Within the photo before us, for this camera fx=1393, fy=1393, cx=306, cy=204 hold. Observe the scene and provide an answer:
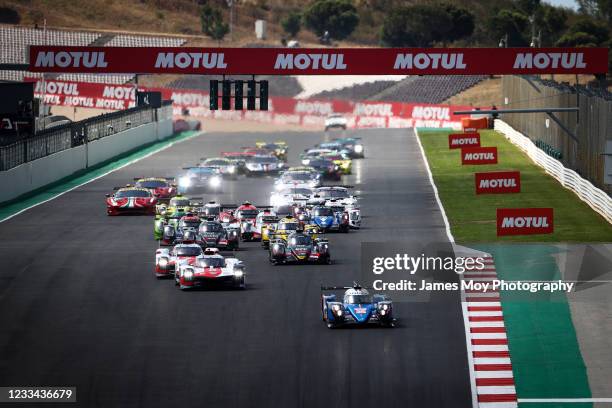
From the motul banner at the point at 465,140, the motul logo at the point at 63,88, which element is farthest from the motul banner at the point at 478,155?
the motul logo at the point at 63,88

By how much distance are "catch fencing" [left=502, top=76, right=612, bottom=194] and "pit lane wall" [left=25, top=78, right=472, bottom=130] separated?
29.4 m

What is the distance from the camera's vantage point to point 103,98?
13512 centimetres

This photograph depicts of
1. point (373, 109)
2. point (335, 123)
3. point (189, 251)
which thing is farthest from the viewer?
point (373, 109)

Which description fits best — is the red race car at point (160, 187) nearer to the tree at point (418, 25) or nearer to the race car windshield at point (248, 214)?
the race car windshield at point (248, 214)

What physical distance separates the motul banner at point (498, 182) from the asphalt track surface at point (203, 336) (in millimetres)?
2859

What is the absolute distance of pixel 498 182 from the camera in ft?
198

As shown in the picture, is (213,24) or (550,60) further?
(213,24)

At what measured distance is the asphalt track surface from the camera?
1221 inches

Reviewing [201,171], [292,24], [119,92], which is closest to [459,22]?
[292,24]

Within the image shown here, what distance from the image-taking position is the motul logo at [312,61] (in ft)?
183

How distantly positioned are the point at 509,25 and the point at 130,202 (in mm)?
125304

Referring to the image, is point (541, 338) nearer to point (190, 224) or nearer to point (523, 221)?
point (523, 221)

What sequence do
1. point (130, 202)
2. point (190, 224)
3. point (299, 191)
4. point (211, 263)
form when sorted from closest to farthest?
point (211, 263) < point (190, 224) < point (130, 202) < point (299, 191)

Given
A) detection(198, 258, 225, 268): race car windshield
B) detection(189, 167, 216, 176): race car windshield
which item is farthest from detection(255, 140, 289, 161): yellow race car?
detection(198, 258, 225, 268): race car windshield
